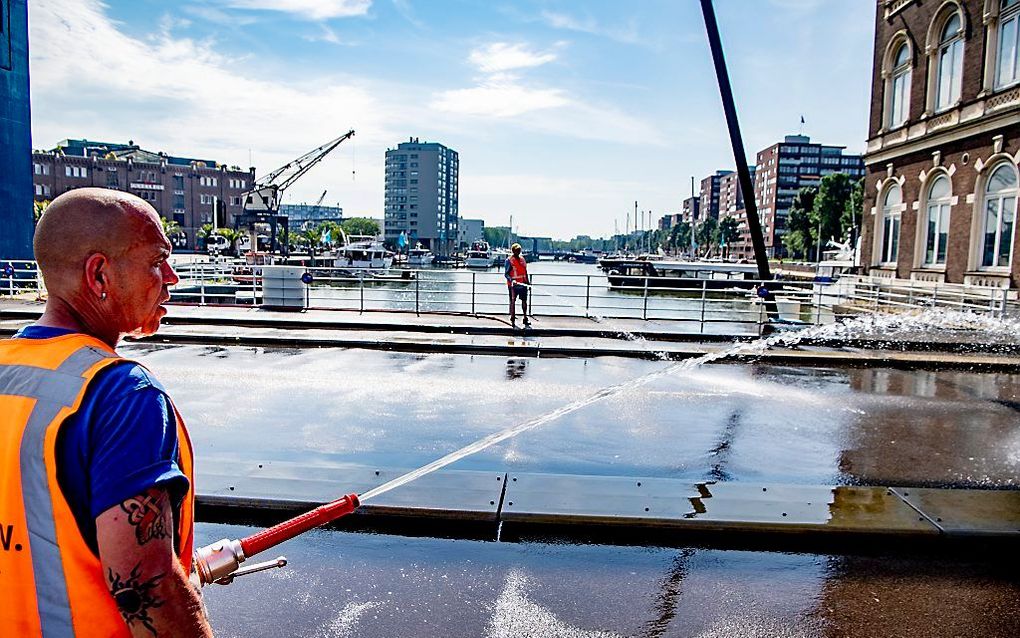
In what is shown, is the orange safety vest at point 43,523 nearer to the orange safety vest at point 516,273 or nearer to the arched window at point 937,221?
the orange safety vest at point 516,273

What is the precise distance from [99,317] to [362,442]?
606 centimetres

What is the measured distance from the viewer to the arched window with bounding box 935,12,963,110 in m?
28.7

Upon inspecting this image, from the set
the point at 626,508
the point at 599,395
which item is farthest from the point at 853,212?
the point at 626,508

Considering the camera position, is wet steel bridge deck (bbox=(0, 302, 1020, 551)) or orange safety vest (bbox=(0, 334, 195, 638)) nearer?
orange safety vest (bbox=(0, 334, 195, 638))

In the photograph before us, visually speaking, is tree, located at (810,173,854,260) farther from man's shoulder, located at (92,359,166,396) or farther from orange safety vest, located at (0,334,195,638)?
orange safety vest, located at (0,334,195,638)

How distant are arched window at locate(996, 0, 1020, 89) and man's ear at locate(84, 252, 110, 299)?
31270mm

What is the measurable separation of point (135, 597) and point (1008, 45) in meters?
32.3

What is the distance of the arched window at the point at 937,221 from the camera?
2988 centimetres

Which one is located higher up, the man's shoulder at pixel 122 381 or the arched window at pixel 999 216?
the arched window at pixel 999 216

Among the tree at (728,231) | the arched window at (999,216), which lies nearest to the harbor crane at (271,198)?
the arched window at (999,216)

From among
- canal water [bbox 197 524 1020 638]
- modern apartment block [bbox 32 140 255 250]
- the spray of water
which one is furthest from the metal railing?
modern apartment block [bbox 32 140 255 250]

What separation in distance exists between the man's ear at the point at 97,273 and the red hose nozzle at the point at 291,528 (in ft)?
2.89

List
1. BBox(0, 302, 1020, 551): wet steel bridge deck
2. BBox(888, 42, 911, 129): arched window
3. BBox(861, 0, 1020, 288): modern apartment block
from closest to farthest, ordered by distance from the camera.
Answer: BBox(0, 302, 1020, 551): wet steel bridge deck → BBox(861, 0, 1020, 288): modern apartment block → BBox(888, 42, 911, 129): arched window

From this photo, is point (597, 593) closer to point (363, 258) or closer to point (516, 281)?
point (516, 281)
